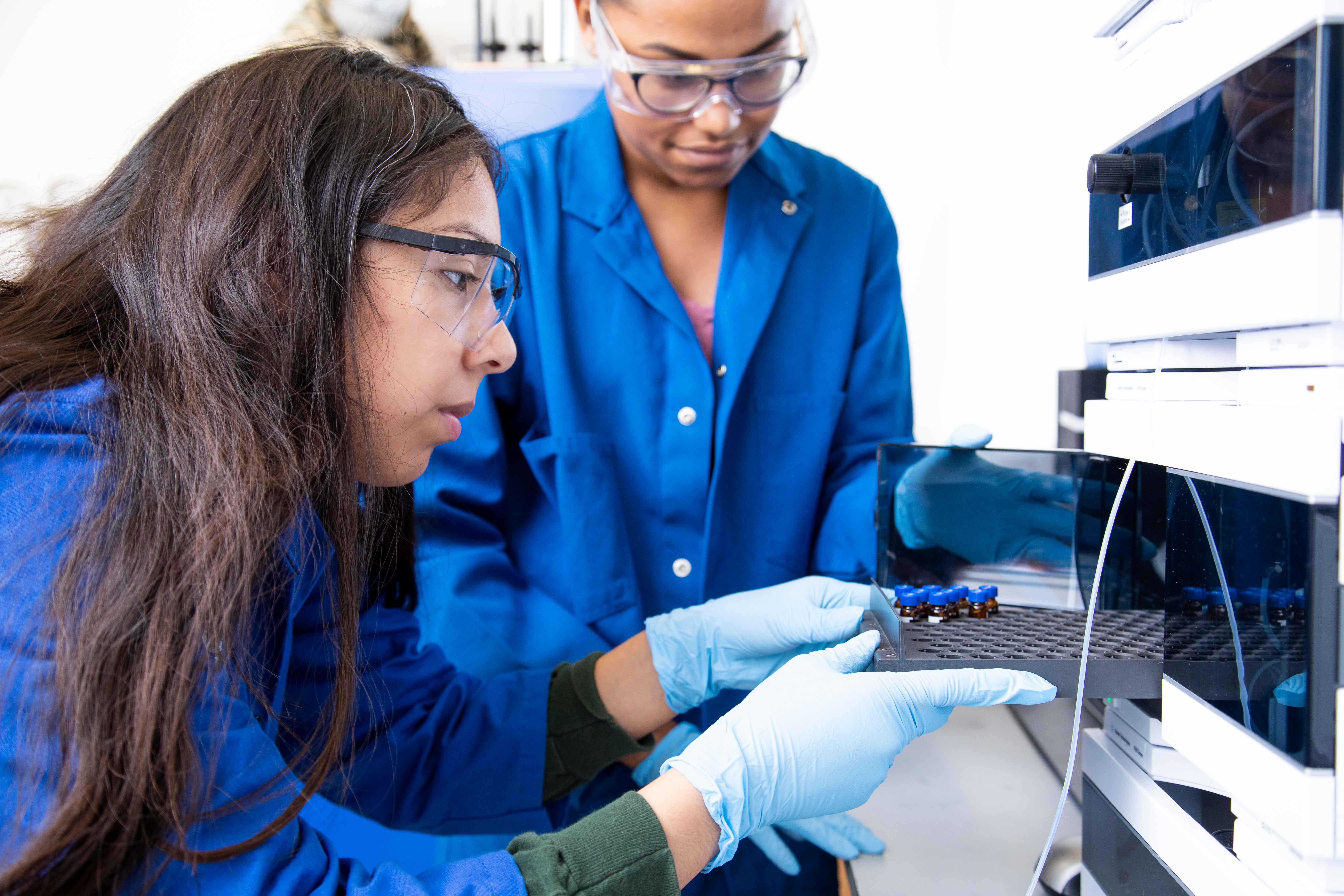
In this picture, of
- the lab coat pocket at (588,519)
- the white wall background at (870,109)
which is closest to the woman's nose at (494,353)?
the lab coat pocket at (588,519)

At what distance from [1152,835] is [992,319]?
52.0 inches

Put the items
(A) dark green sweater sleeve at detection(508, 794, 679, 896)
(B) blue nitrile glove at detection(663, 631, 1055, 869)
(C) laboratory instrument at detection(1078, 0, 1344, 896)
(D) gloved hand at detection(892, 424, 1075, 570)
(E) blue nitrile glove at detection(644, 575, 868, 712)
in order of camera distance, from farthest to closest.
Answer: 1. (E) blue nitrile glove at detection(644, 575, 868, 712)
2. (D) gloved hand at detection(892, 424, 1075, 570)
3. (B) blue nitrile glove at detection(663, 631, 1055, 869)
4. (A) dark green sweater sleeve at detection(508, 794, 679, 896)
5. (C) laboratory instrument at detection(1078, 0, 1344, 896)

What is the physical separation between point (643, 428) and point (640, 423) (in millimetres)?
10

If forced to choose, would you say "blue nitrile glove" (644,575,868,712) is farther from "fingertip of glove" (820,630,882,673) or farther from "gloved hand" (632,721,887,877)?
"fingertip of glove" (820,630,882,673)

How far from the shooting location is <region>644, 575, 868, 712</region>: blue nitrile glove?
1.06 meters

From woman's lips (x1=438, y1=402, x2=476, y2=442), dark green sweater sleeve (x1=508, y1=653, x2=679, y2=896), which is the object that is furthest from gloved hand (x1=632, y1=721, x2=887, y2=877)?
woman's lips (x1=438, y1=402, x2=476, y2=442)

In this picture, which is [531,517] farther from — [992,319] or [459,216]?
[992,319]

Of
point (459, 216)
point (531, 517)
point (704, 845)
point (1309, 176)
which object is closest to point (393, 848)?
point (531, 517)

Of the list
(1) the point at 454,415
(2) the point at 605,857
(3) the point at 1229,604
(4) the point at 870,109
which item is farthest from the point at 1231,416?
(4) the point at 870,109

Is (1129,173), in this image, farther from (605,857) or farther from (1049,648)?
(605,857)

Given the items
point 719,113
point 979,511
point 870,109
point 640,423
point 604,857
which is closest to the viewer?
point 604,857

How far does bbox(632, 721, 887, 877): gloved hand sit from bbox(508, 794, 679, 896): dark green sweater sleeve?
156mm

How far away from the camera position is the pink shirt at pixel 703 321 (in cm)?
129

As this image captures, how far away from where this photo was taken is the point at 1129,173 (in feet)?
2.27
